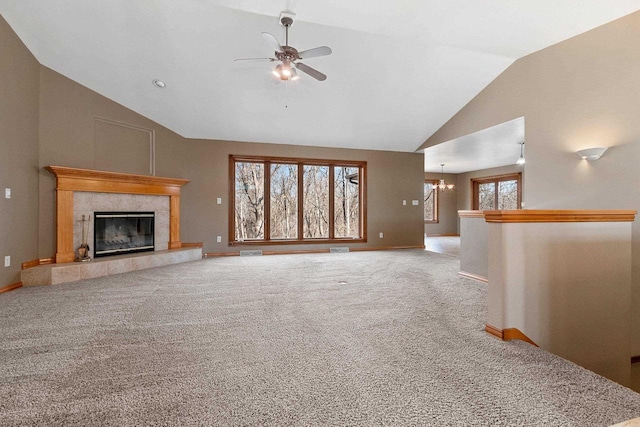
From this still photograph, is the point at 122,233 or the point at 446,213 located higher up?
the point at 446,213

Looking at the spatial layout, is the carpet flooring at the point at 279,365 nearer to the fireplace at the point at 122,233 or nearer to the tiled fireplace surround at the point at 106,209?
the tiled fireplace surround at the point at 106,209

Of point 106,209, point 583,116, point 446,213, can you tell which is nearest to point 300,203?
point 106,209

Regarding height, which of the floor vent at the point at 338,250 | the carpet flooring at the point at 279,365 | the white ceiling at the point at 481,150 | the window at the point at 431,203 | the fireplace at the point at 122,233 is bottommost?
the carpet flooring at the point at 279,365

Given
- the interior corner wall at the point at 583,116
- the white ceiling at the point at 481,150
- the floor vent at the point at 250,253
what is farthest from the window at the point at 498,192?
the floor vent at the point at 250,253

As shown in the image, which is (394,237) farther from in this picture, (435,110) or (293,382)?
(293,382)

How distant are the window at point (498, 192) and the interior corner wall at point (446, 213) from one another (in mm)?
808

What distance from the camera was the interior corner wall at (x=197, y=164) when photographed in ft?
13.8

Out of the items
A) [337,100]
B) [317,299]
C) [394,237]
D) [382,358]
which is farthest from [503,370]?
[394,237]

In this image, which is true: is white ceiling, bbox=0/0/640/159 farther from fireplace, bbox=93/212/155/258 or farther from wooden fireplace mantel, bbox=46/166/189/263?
fireplace, bbox=93/212/155/258

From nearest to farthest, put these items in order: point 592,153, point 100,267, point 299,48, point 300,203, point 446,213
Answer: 1. point 592,153
2. point 299,48
3. point 100,267
4. point 300,203
5. point 446,213

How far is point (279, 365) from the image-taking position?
1.85 meters

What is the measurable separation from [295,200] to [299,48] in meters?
3.56

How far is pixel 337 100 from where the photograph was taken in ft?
17.4

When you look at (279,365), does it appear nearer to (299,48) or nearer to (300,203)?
(299,48)
